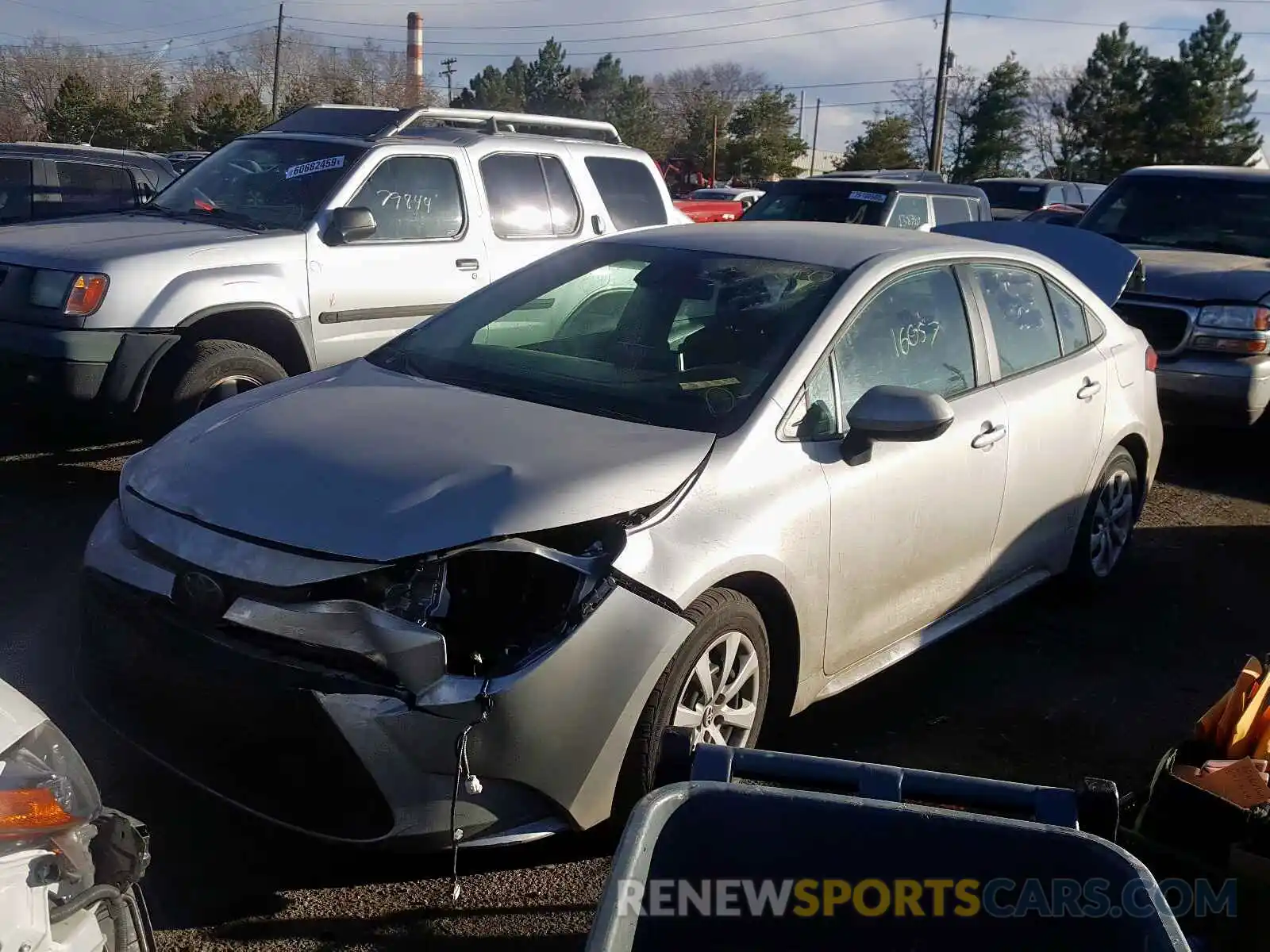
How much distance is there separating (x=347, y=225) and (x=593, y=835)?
4.34 m

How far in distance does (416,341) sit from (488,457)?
4.37ft

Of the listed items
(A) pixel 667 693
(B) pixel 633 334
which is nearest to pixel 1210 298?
(B) pixel 633 334

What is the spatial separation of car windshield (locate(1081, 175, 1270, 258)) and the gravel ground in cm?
254

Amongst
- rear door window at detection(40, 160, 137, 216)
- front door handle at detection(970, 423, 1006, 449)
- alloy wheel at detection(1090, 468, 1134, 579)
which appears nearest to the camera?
front door handle at detection(970, 423, 1006, 449)

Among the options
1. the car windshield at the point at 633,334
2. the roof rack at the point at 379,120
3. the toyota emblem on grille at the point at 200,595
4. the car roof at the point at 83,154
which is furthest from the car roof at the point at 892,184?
the toyota emblem on grille at the point at 200,595

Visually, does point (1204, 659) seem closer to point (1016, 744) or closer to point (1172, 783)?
point (1016, 744)

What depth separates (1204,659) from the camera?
5.11 meters

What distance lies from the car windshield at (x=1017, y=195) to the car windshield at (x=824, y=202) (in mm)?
11126

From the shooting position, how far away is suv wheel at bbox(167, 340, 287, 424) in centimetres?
615

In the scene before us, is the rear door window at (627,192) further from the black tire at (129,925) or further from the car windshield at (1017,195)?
the car windshield at (1017,195)

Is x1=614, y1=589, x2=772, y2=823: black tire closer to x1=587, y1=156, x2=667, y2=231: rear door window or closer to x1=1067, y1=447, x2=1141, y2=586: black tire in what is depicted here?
x1=1067, y1=447, x2=1141, y2=586: black tire

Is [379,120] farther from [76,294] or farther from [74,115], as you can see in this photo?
[74,115]

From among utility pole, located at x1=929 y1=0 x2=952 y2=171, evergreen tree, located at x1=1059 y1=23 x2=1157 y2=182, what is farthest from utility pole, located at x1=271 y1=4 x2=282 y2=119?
evergreen tree, located at x1=1059 y1=23 x2=1157 y2=182

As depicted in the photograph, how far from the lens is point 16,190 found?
10352 mm
